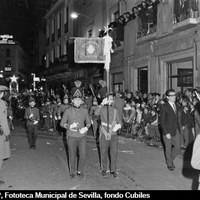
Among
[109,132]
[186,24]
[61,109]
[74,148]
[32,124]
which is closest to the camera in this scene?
[74,148]

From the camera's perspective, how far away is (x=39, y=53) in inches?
2116

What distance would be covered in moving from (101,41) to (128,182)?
15.5 meters

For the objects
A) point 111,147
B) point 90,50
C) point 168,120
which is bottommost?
point 111,147

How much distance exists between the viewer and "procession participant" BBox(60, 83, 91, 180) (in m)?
7.39

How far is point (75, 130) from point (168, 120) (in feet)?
8.08

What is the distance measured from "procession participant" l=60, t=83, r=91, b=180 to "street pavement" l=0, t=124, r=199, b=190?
37cm

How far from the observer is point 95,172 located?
26.6 feet

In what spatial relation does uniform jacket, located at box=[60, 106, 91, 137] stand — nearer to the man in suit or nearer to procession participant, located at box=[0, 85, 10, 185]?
procession participant, located at box=[0, 85, 10, 185]

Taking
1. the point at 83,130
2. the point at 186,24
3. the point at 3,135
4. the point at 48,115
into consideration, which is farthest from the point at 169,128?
the point at 48,115

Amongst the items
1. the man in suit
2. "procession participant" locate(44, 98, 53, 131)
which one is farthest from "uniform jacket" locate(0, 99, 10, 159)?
"procession participant" locate(44, 98, 53, 131)

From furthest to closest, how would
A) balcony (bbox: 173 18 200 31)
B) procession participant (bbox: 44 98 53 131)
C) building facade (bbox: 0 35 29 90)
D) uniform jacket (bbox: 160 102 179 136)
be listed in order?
→ building facade (bbox: 0 35 29 90) → procession participant (bbox: 44 98 53 131) → balcony (bbox: 173 18 200 31) → uniform jacket (bbox: 160 102 179 136)

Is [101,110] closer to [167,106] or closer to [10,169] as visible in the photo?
[167,106]

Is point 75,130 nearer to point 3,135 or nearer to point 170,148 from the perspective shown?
point 3,135

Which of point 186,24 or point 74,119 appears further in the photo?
point 186,24
